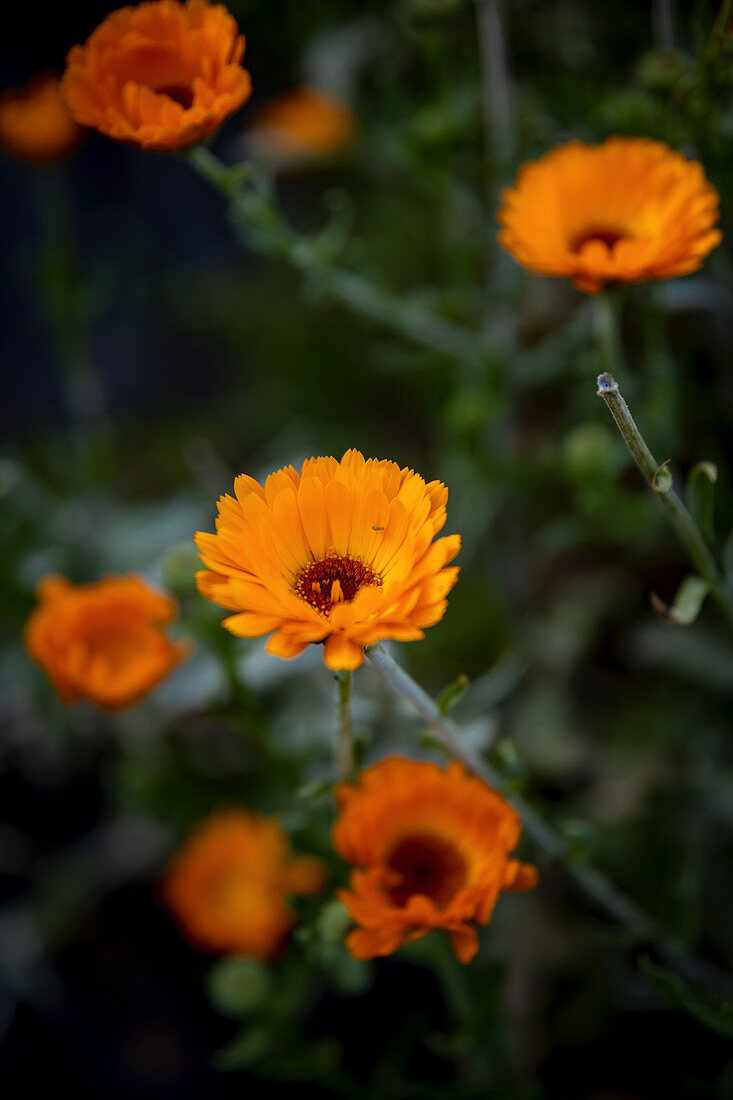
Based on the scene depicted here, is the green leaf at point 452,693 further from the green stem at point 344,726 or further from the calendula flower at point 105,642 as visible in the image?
the calendula flower at point 105,642

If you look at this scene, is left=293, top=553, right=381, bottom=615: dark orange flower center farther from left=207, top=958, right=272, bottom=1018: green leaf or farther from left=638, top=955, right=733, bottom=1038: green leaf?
left=207, top=958, right=272, bottom=1018: green leaf

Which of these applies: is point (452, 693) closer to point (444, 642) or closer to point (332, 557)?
point (332, 557)

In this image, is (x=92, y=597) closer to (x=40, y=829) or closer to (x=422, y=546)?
(x=422, y=546)

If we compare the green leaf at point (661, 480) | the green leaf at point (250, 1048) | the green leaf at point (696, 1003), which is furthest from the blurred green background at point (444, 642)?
the green leaf at point (661, 480)

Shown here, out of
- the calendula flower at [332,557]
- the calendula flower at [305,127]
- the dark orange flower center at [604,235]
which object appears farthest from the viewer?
the calendula flower at [305,127]

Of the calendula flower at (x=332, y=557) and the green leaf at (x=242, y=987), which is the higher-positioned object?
the calendula flower at (x=332, y=557)

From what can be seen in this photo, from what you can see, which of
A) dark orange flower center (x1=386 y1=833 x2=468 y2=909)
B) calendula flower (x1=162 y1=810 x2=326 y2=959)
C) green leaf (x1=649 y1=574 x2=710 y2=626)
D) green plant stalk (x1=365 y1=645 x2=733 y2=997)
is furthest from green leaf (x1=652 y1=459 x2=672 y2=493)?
calendula flower (x1=162 y1=810 x2=326 y2=959)

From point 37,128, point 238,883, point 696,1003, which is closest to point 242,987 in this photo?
point 238,883
